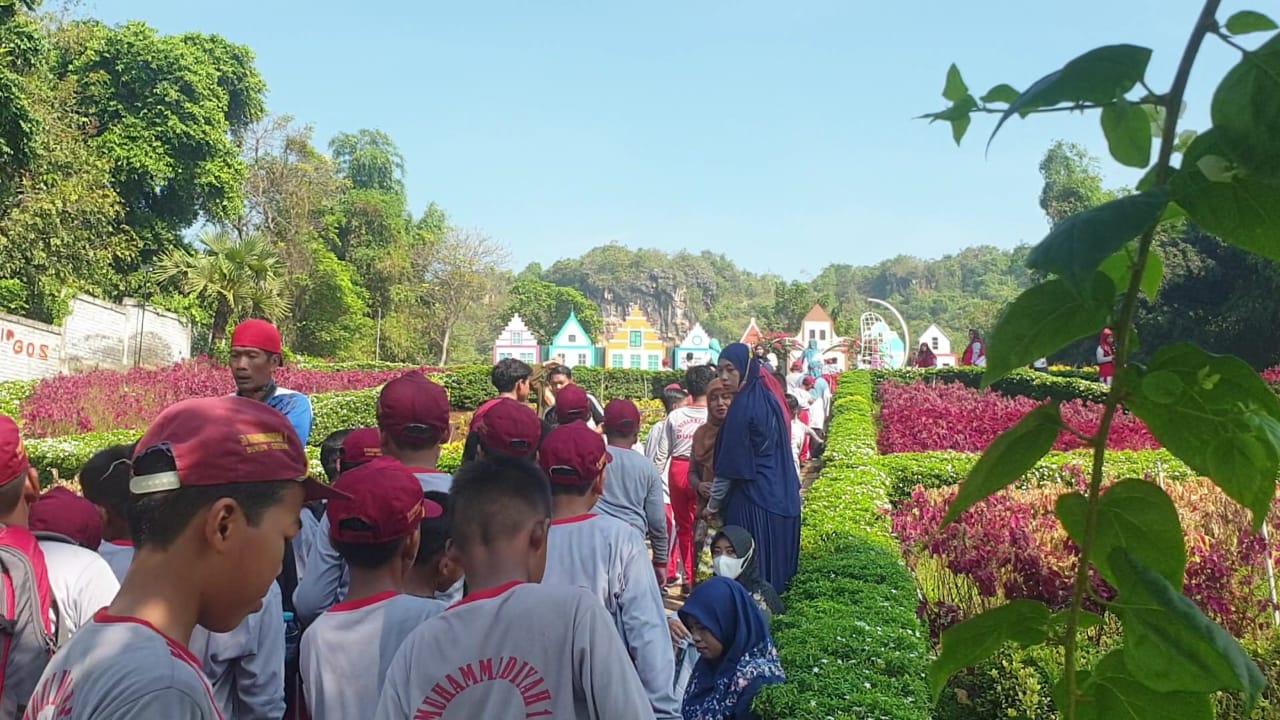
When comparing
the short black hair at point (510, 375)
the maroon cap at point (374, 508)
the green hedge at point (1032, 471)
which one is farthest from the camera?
the green hedge at point (1032, 471)

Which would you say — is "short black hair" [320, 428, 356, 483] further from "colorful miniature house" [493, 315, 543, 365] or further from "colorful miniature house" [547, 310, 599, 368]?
"colorful miniature house" [547, 310, 599, 368]

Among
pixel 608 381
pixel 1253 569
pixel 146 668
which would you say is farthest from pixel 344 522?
pixel 608 381

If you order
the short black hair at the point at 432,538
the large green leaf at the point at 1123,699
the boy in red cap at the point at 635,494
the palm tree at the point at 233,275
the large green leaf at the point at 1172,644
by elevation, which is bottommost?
the boy in red cap at the point at 635,494

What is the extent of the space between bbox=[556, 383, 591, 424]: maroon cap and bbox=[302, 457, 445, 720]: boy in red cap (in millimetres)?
2871

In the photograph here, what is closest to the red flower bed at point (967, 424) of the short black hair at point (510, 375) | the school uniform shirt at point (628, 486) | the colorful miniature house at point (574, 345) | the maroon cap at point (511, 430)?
the short black hair at point (510, 375)

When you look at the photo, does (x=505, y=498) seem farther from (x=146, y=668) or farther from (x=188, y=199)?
(x=188, y=199)

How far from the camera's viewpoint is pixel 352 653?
87.4 inches

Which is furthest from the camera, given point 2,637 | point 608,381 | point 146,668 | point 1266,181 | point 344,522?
point 608,381

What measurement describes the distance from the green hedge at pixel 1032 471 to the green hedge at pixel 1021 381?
428cm

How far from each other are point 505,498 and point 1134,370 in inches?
57.1

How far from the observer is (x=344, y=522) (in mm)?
2359

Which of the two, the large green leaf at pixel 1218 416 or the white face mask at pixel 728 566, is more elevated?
the large green leaf at pixel 1218 416

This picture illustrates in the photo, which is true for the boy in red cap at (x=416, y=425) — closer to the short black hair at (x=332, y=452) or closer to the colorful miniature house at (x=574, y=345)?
the short black hair at (x=332, y=452)

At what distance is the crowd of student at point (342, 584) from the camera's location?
1407mm
